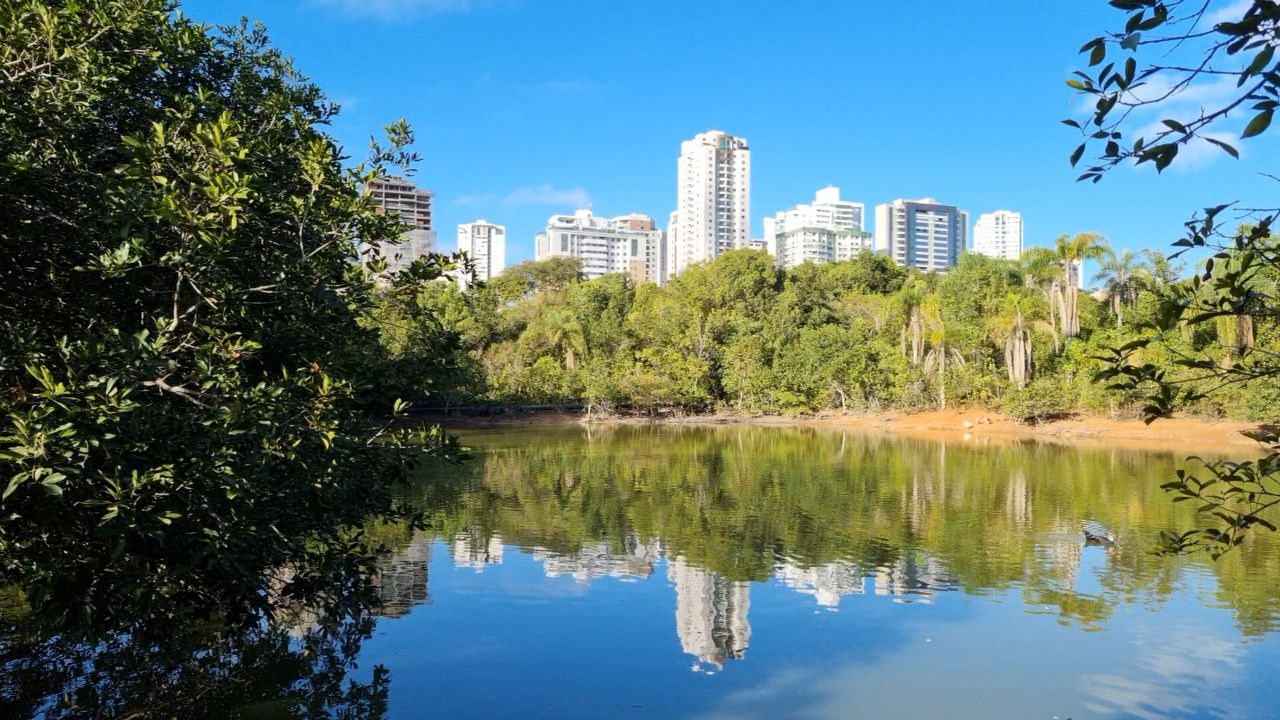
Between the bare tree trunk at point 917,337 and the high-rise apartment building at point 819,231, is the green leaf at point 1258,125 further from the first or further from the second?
the high-rise apartment building at point 819,231

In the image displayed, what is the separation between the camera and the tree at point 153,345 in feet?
12.2

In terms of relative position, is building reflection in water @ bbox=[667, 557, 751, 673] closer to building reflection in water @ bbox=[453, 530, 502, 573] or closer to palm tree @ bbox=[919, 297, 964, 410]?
building reflection in water @ bbox=[453, 530, 502, 573]

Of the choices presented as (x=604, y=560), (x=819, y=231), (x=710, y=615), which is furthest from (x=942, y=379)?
(x=819, y=231)

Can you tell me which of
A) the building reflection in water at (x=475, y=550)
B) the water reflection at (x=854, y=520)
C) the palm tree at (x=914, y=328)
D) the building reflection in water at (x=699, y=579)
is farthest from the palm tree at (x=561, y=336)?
the building reflection in water at (x=699, y=579)

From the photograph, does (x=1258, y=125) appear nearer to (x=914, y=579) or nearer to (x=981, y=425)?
(x=914, y=579)

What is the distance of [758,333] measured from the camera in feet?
141

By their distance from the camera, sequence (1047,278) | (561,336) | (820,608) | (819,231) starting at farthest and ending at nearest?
(819,231) < (561,336) < (1047,278) < (820,608)

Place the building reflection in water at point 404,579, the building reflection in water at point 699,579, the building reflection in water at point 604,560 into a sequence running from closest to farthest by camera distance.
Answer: the building reflection in water at point 699,579 → the building reflection in water at point 404,579 → the building reflection in water at point 604,560

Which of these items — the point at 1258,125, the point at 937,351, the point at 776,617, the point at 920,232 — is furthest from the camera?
the point at 920,232

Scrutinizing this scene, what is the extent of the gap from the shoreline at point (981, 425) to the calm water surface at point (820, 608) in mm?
11889

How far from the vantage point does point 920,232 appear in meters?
122

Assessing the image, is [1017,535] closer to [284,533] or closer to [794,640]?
[794,640]

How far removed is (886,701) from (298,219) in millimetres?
5402

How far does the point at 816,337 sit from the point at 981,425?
9085mm
